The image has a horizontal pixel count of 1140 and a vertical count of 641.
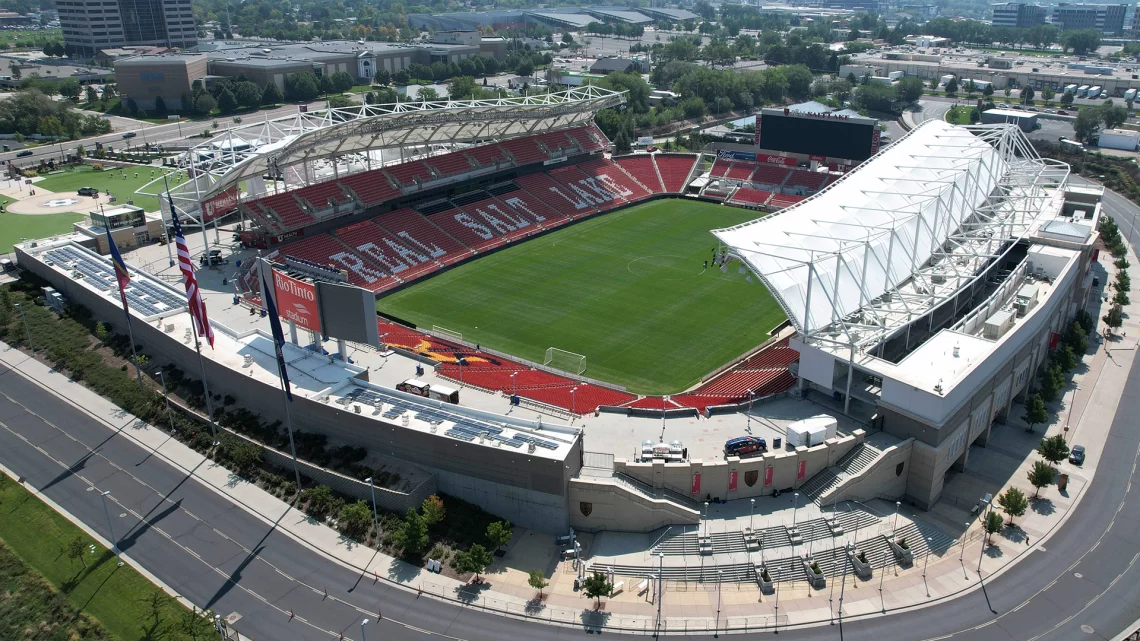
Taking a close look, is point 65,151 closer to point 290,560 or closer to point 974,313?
point 290,560

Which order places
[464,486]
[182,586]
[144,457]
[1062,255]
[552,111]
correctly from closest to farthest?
[182,586]
[464,486]
[144,457]
[1062,255]
[552,111]

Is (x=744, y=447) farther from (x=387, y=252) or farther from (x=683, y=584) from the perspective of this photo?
(x=387, y=252)

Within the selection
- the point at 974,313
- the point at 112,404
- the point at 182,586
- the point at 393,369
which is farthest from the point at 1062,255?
the point at 112,404

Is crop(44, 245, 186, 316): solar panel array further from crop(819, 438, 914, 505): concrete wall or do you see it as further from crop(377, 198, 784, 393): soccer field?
crop(819, 438, 914, 505): concrete wall

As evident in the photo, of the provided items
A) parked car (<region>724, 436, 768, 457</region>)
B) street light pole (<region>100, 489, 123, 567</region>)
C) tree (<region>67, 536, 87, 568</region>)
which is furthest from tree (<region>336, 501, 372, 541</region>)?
parked car (<region>724, 436, 768, 457</region>)

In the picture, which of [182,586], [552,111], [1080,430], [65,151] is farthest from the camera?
[65,151]

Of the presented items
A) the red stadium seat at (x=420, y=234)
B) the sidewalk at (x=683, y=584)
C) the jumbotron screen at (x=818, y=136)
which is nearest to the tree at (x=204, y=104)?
the red stadium seat at (x=420, y=234)
